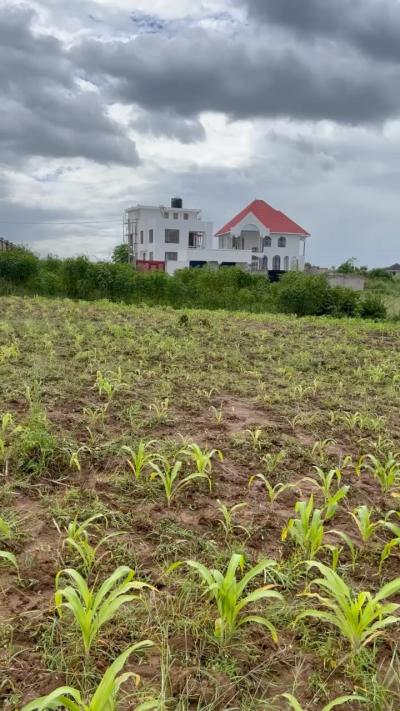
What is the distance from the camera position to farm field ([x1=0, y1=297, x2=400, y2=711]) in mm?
1602

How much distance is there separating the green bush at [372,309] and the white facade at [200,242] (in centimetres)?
1996

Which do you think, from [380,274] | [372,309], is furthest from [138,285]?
[380,274]

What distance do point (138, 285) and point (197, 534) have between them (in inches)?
512

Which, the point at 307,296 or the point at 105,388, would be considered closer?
the point at 105,388

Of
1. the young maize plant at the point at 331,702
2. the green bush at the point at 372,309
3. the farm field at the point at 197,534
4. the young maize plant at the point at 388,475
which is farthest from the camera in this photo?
the green bush at the point at 372,309

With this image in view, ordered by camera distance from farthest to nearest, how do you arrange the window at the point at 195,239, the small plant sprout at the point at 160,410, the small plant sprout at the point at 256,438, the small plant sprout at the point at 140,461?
the window at the point at 195,239
the small plant sprout at the point at 160,410
the small plant sprout at the point at 256,438
the small plant sprout at the point at 140,461

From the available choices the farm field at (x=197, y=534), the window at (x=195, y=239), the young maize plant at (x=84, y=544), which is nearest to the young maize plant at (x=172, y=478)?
the farm field at (x=197, y=534)

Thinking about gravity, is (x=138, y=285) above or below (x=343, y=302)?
above

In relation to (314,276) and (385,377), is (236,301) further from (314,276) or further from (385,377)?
(385,377)

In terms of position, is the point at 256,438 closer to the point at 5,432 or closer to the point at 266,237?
the point at 5,432

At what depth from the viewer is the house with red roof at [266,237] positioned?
34.9 meters

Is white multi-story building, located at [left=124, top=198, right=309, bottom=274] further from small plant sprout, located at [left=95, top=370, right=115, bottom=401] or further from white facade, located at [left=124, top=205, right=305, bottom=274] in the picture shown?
small plant sprout, located at [left=95, top=370, right=115, bottom=401]

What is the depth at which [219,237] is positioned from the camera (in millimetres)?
37844

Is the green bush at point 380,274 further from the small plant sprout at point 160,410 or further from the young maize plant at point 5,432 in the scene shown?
the young maize plant at point 5,432
